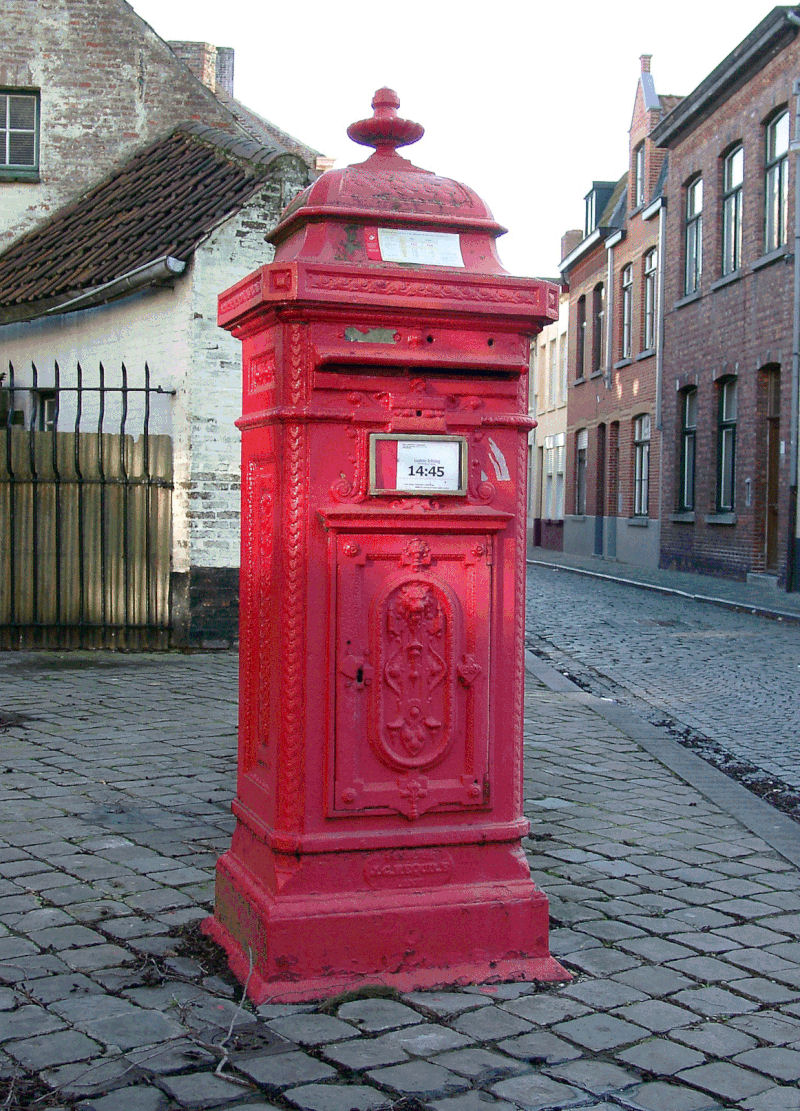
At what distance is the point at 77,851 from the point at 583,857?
1902mm

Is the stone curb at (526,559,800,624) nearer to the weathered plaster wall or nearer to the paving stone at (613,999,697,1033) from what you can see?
the weathered plaster wall

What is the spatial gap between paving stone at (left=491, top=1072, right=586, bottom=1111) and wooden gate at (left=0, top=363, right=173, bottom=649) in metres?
7.90

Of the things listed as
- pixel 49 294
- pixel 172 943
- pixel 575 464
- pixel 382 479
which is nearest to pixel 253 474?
pixel 382 479

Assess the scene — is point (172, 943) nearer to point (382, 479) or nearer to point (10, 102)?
point (382, 479)

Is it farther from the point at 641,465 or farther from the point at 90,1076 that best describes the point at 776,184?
the point at 90,1076

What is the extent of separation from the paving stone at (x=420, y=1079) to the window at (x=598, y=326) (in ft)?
101

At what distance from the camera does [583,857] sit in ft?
15.7

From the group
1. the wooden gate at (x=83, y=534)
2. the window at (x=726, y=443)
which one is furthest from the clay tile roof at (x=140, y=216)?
the window at (x=726, y=443)

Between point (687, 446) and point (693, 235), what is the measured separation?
13.7 ft

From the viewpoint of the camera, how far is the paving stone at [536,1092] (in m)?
2.78

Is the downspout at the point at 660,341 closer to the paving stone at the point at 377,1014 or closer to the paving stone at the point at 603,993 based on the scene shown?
the paving stone at the point at 603,993

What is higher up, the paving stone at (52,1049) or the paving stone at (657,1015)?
the paving stone at (52,1049)

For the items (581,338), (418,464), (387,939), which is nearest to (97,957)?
(387,939)

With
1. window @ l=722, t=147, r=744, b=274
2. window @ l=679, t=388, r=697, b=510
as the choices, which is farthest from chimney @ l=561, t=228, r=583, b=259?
window @ l=722, t=147, r=744, b=274
